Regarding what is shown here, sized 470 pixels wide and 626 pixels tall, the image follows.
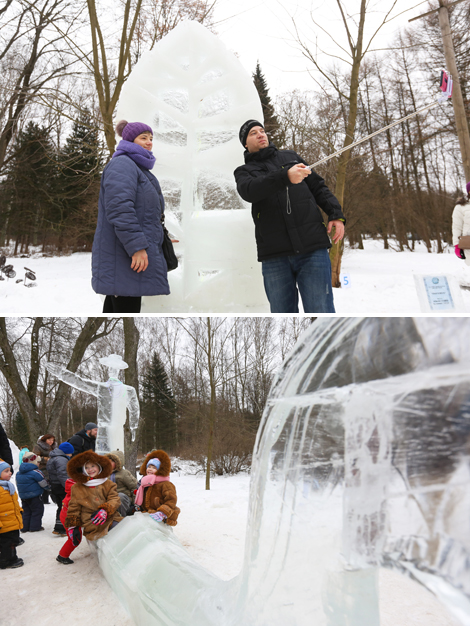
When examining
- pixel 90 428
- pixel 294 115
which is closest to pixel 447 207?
pixel 294 115

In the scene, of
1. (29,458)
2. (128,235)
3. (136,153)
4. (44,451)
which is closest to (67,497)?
(29,458)

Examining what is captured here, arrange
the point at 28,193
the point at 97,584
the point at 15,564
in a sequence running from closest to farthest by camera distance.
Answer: the point at 97,584 → the point at 15,564 → the point at 28,193

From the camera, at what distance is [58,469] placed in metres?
4.95

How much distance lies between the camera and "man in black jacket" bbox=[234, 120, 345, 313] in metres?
2.86

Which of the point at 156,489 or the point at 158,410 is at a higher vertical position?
the point at 158,410

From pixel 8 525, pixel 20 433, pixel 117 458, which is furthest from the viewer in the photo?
pixel 20 433

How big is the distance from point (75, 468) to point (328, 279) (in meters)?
2.42

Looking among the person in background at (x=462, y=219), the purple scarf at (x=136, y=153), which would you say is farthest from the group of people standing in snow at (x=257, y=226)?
the person in background at (x=462, y=219)

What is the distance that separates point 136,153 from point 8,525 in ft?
9.59

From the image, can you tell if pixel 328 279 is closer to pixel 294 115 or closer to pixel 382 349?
pixel 382 349

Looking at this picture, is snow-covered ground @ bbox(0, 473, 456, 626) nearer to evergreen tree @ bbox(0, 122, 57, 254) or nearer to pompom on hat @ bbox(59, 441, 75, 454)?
pompom on hat @ bbox(59, 441, 75, 454)

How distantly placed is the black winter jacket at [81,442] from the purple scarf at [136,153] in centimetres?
370

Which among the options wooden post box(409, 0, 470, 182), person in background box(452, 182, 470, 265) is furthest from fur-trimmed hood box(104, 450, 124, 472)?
wooden post box(409, 0, 470, 182)

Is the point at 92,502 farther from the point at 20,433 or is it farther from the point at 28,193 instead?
the point at 28,193
